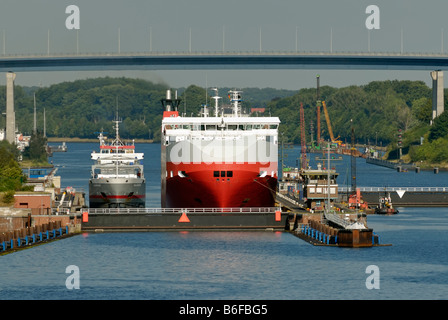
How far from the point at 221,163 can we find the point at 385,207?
2818cm

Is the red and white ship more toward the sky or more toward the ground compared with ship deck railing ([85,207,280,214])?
more toward the sky

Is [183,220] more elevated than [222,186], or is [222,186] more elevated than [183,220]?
[222,186]

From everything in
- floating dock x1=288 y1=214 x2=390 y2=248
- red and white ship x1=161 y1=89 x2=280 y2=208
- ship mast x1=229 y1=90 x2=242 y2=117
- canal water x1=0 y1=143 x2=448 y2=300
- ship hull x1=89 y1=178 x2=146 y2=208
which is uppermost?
ship mast x1=229 y1=90 x2=242 y2=117

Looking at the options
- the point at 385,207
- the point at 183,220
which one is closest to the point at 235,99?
the point at 183,220

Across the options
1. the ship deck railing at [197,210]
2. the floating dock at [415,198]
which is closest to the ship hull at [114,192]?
the ship deck railing at [197,210]

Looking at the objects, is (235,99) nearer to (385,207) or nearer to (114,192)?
(114,192)

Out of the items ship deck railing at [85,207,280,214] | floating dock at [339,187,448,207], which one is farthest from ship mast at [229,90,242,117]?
floating dock at [339,187,448,207]

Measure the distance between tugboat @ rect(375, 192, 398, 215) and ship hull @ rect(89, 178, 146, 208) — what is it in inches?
1009

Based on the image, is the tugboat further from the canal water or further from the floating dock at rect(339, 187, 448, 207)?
the canal water

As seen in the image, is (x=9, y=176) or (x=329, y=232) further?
(x=9, y=176)

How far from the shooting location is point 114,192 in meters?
94.9

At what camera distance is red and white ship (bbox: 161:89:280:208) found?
279ft
